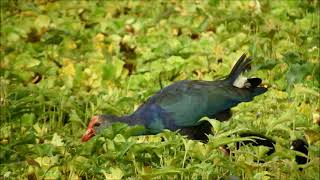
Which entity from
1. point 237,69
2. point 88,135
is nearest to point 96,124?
point 88,135

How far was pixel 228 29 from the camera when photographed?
7758mm

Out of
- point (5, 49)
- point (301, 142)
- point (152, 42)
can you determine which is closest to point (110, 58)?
point (152, 42)

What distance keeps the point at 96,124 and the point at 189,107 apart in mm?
614

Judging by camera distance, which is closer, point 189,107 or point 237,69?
point 189,107

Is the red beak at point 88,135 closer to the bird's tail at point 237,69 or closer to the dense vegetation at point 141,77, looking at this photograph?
the dense vegetation at point 141,77

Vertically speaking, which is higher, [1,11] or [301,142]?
[1,11]

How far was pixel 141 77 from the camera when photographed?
6949 millimetres

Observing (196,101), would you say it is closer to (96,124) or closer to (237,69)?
(237,69)

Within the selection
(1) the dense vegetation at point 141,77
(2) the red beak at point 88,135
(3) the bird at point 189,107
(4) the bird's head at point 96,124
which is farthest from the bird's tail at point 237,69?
(2) the red beak at point 88,135

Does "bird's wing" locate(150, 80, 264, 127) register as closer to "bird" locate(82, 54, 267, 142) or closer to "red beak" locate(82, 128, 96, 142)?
"bird" locate(82, 54, 267, 142)

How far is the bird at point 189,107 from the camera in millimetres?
5574

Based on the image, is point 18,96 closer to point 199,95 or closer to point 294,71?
point 199,95

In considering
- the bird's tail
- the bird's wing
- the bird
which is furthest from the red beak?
the bird's tail

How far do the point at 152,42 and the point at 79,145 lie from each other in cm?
255
